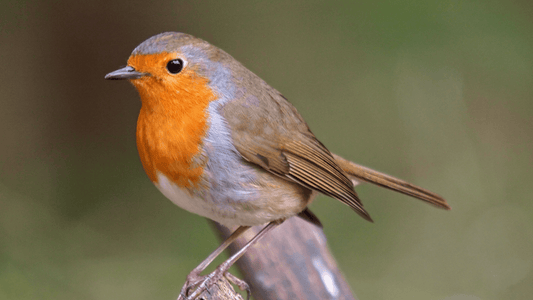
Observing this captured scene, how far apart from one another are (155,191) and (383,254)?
1640 mm

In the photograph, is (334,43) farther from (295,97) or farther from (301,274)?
(301,274)

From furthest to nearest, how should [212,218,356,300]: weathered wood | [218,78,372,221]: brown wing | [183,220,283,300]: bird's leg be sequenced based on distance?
1. [212,218,356,300]: weathered wood
2. [183,220,283,300]: bird's leg
3. [218,78,372,221]: brown wing

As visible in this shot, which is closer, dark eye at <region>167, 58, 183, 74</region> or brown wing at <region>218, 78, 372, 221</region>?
dark eye at <region>167, 58, 183, 74</region>

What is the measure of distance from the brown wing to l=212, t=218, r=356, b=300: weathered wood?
315 millimetres

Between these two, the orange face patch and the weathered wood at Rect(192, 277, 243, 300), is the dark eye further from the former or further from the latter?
the weathered wood at Rect(192, 277, 243, 300)

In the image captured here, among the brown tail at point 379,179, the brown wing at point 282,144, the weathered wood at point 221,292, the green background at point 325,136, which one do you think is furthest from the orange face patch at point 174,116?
the green background at point 325,136

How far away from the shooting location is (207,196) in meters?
2.01

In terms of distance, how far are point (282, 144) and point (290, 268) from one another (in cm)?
58

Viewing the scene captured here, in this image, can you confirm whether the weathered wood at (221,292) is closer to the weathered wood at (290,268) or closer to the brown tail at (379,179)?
the weathered wood at (290,268)

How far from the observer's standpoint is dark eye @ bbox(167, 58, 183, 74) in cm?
195

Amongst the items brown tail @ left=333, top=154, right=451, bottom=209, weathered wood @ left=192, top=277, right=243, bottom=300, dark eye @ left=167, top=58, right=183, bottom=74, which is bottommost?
weathered wood @ left=192, top=277, right=243, bottom=300

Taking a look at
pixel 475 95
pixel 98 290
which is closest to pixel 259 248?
pixel 98 290

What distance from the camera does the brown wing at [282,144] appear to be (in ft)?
6.79

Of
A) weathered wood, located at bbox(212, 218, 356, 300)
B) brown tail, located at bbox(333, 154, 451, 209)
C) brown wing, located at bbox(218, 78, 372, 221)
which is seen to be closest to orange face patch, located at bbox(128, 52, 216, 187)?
brown wing, located at bbox(218, 78, 372, 221)
